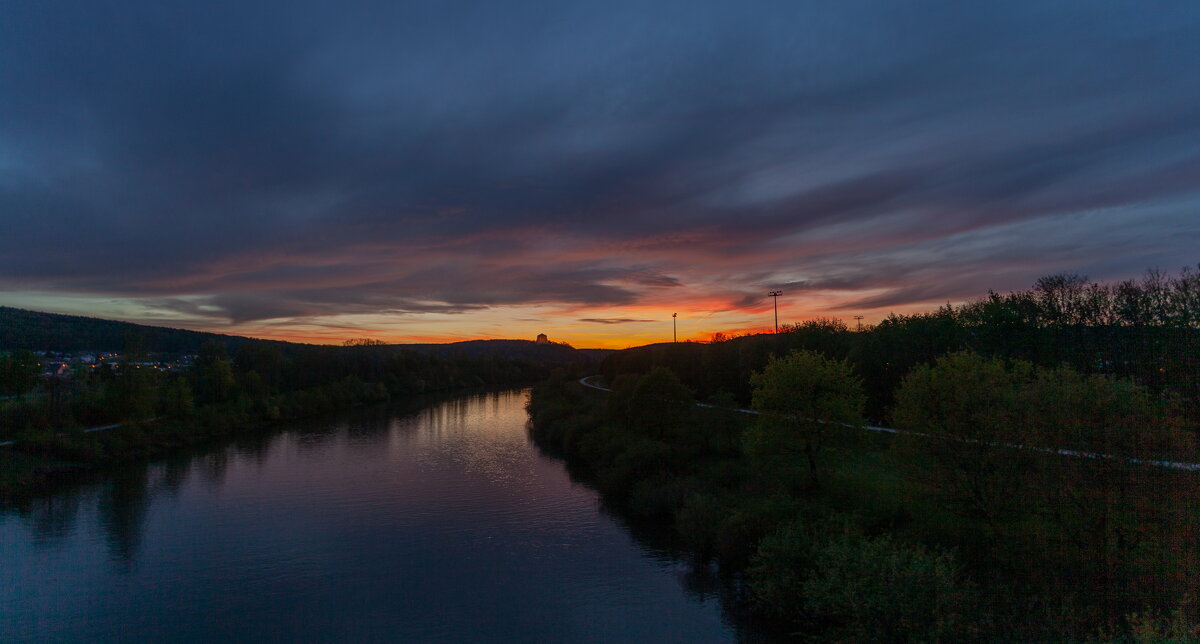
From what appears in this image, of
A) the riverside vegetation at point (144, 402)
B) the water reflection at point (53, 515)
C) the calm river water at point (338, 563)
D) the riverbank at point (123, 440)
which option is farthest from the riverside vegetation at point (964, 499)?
the riverside vegetation at point (144, 402)

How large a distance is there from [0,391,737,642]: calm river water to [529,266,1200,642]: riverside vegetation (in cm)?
343

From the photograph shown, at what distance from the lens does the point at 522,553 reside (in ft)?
78.5

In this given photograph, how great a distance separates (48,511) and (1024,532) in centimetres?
4183

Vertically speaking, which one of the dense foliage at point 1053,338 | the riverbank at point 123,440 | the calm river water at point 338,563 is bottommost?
the calm river water at point 338,563

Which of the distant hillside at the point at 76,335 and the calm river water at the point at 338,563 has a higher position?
the distant hillside at the point at 76,335

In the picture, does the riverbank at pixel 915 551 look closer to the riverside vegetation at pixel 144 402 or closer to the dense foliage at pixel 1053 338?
the dense foliage at pixel 1053 338

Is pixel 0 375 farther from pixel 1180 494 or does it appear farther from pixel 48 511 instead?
pixel 1180 494

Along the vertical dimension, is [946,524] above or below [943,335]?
below

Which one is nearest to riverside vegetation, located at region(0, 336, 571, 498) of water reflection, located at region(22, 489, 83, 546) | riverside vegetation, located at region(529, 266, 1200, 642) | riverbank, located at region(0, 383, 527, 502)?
riverbank, located at region(0, 383, 527, 502)

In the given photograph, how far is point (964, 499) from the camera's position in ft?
58.0

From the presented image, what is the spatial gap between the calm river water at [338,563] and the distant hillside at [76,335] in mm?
75085

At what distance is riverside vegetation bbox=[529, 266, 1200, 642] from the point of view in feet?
44.0

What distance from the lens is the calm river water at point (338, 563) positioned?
18016 mm

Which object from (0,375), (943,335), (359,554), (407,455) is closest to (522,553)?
(359,554)
